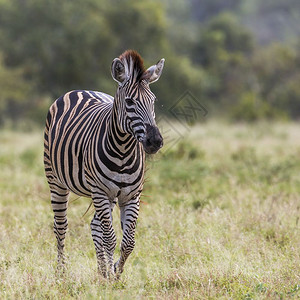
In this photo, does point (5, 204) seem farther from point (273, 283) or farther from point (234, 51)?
point (234, 51)

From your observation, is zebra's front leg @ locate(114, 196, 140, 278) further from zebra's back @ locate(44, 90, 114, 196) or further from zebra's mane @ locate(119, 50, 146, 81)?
zebra's mane @ locate(119, 50, 146, 81)

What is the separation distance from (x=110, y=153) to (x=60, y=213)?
1382 millimetres

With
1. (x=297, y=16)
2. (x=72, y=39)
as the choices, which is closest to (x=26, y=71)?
(x=72, y=39)

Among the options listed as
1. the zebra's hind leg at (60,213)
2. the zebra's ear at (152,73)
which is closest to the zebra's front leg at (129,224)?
the zebra's hind leg at (60,213)

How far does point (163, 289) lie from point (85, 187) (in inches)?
49.5

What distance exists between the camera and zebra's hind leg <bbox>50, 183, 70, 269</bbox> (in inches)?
224

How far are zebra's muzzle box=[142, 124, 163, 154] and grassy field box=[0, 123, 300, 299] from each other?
1.05m

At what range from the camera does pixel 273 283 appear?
454cm

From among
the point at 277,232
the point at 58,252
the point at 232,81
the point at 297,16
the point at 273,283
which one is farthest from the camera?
the point at 297,16

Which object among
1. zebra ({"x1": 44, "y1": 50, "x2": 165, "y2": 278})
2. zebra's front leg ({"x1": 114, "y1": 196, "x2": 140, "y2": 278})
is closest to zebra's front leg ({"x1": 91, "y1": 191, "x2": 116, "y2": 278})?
zebra ({"x1": 44, "y1": 50, "x2": 165, "y2": 278})

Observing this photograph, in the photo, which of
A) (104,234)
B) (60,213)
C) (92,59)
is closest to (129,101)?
(104,234)

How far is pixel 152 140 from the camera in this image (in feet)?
13.8

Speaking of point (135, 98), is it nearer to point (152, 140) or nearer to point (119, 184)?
point (152, 140)

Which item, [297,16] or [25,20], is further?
[297,16]
